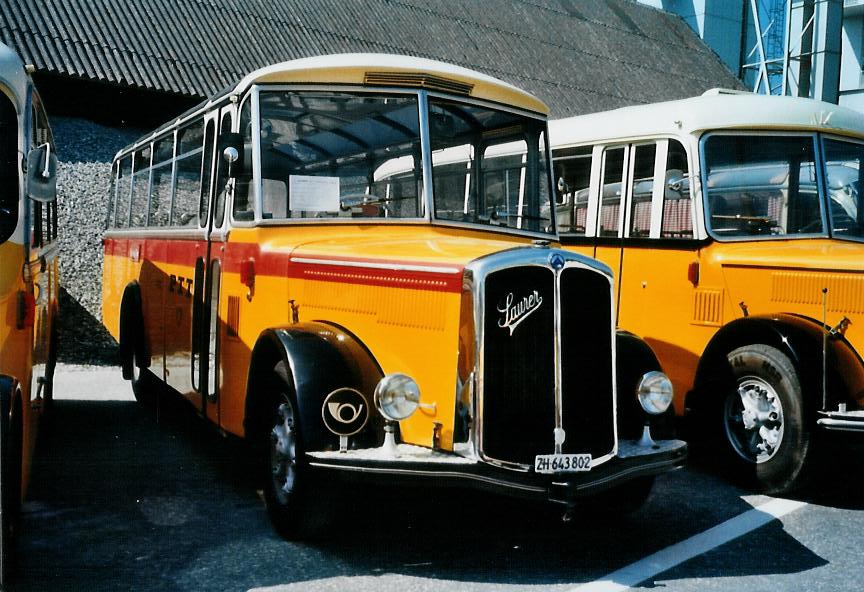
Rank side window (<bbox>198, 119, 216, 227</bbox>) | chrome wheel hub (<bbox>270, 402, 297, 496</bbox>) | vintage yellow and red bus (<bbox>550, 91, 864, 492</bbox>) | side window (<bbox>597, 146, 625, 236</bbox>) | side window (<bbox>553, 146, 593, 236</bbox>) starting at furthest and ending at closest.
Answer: side window (<bbox>553, 146, 593, 236</bbox>) < side window (<bbox>597, 146, 625, 236</bbox>) < side window (<bbox>198, 119, 216, 227</bbox>) < vintage yellow and red bus (<bbox>550, 91, 864, 492</bbox>) < chrome wheel hub (<bbox>270, 402, 297, 496</bbox>)

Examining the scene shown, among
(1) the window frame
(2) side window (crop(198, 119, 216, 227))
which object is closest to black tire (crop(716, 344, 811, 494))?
(1) the window frame

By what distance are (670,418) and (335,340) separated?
1.73m

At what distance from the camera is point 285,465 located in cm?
497

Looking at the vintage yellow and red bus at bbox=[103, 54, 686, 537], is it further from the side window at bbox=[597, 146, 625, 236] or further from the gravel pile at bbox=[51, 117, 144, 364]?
the gravel pile at bbox=[51, 117, 144, 364]

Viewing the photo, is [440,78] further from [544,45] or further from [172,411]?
[544,45]

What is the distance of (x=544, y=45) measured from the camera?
2262cm

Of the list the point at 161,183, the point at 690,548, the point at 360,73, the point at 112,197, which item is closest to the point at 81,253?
the point at 112,197

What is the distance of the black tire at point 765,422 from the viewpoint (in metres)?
6.02

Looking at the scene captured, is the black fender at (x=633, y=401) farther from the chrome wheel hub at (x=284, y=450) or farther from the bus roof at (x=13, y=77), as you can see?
the bus roof at (x=13, y=77)

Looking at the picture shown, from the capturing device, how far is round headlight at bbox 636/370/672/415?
491 centimetres

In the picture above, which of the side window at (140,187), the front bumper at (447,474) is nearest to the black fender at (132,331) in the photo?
the side window at (140,187)

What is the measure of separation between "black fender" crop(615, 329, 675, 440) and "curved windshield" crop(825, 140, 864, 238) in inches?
103

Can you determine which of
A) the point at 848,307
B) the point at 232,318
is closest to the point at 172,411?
the point at 232,318

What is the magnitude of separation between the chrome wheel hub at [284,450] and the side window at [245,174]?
126 centimetres
